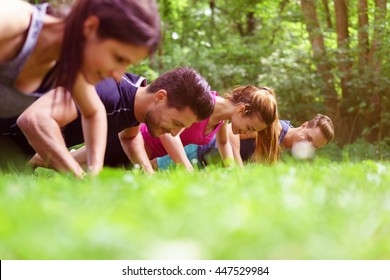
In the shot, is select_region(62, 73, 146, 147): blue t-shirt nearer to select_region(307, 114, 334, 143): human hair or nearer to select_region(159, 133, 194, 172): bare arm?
select_region(159, 133, 194, 172): bare arm

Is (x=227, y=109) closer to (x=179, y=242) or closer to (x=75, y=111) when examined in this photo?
(x=75, y=111)

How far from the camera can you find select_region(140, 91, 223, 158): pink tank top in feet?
19.1

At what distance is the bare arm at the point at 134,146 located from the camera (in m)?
4.97

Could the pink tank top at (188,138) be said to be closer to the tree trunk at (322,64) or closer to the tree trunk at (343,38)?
the tree trunk at (343,38)

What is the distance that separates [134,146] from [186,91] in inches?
34.4

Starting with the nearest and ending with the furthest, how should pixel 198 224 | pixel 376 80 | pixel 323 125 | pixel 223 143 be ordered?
pixel 198 224
pixel 223 143
pixel 323 125
pixel 376 80

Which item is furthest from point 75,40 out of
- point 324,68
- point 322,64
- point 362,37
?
point 324,68

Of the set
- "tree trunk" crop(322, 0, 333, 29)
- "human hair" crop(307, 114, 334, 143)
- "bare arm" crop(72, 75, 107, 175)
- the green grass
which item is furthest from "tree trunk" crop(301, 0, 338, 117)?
the green grass

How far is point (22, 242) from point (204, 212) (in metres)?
0.48

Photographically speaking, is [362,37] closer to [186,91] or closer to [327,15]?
[327,15]

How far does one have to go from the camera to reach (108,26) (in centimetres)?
257

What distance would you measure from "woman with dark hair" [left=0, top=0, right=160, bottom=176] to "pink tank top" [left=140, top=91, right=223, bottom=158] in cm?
260

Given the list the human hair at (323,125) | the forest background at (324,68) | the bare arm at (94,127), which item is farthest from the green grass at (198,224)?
the forest background at (324,68)

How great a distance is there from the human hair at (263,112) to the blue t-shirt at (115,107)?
1291 mm
